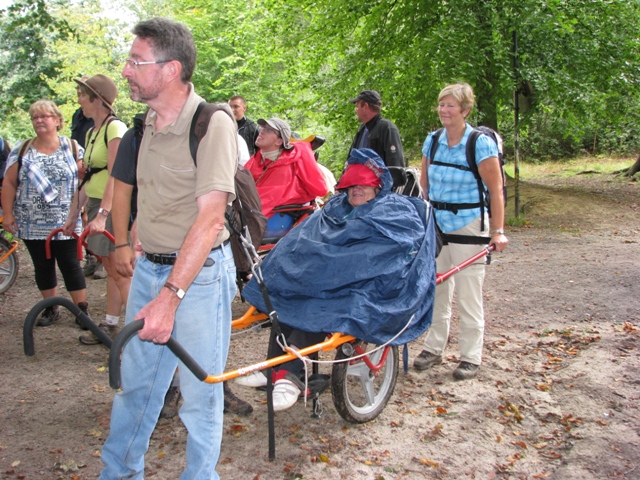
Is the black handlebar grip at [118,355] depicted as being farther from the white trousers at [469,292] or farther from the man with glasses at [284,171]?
the man with glasses at [284,171]

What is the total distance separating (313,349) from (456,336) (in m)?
2.84

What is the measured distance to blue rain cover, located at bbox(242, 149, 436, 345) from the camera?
11.7 ft

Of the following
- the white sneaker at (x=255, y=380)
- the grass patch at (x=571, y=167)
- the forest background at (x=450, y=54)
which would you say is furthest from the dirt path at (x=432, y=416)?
the grass patch at (x=571, y=167)

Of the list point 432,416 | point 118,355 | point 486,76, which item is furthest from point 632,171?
point 118,355

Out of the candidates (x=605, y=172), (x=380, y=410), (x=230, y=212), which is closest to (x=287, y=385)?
(x=380, y=410)

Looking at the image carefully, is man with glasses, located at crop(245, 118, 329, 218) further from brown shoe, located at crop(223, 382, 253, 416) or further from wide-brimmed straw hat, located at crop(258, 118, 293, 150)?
brown shoe, located at crop(223, 382, 253, 416)

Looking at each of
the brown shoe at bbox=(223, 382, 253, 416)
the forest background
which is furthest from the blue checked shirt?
the forest background

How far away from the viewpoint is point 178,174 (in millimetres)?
2500

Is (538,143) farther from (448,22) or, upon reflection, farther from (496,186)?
(496,186)

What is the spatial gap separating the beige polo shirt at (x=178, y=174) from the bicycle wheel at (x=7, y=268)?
5444mm

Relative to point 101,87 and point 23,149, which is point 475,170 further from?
point 23,149

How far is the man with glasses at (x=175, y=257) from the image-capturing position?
241 centimetres

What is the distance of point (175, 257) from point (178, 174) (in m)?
0.36

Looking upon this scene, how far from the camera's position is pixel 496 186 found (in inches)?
182
